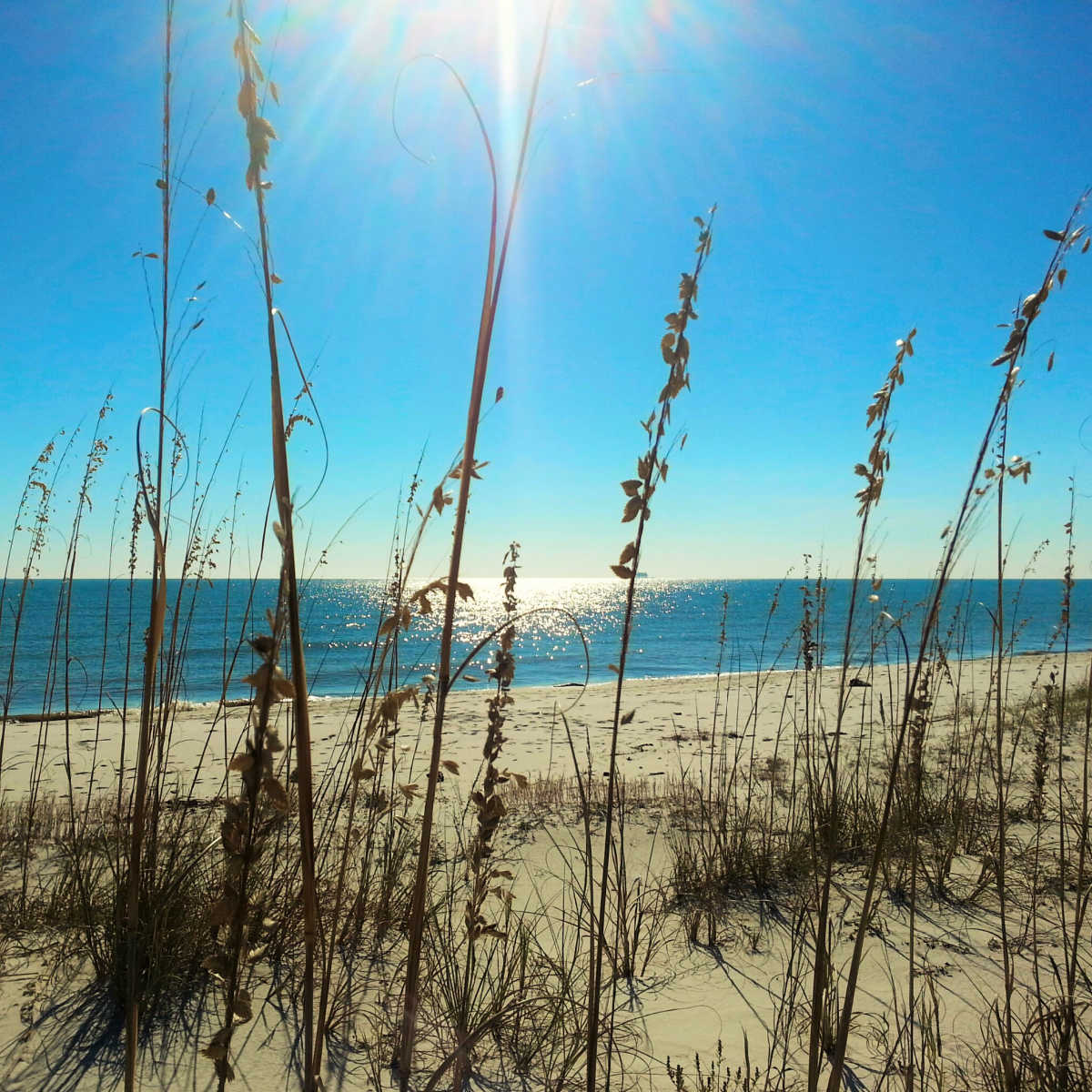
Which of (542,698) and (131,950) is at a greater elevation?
(131,950)

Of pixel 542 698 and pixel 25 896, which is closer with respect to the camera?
pixel 25 896

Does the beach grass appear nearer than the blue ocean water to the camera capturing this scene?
Yes

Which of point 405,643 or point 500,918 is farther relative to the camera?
point 405,643

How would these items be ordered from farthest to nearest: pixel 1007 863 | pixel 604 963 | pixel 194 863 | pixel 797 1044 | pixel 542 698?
pixel 542 698
pixel 1007 863
pixel 604 963
pixel 194 863
pixel 797 1044

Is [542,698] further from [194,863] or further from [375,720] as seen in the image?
[375,720]

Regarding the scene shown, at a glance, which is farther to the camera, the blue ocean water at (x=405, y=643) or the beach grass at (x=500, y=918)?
the blue ocean water at (x=405, y=643)

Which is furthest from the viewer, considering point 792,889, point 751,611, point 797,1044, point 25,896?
point 751,611

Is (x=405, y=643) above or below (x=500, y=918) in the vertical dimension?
below

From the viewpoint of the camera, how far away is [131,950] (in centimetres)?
82

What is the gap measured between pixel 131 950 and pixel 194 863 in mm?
1668

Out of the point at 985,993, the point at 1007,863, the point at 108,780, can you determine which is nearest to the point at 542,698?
the point at 108,780

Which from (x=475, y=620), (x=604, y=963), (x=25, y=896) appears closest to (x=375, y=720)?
(x=604, y=963)

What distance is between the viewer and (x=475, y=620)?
193ft

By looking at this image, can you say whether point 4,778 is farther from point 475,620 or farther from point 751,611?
point 751,611
